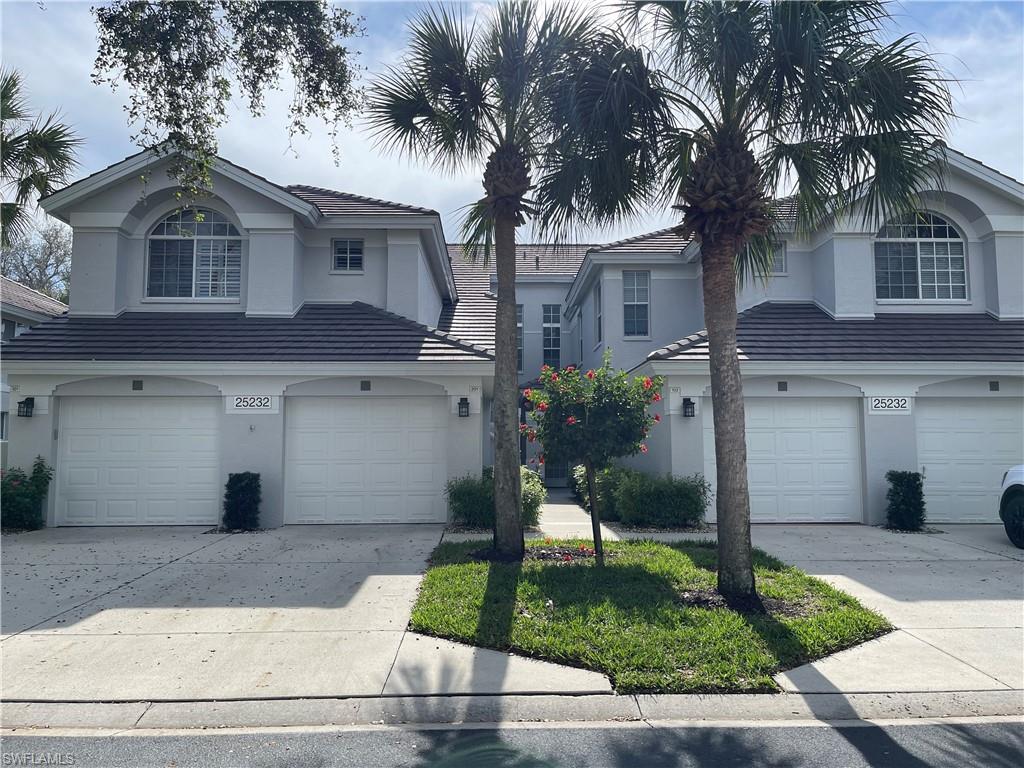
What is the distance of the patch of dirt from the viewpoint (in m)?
6.68

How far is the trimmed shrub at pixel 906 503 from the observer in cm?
1212

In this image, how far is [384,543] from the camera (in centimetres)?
1066

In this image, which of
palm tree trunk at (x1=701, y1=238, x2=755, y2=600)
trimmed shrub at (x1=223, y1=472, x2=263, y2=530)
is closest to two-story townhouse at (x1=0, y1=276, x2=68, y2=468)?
trimmed shrub at (x1=223, y1=472, x2=263, y2=530)

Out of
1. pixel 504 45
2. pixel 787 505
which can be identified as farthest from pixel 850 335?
pixel 504 45

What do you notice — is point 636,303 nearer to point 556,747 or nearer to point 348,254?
point 348,254

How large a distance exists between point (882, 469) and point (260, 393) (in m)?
12.0

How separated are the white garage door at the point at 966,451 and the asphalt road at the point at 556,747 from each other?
9757 millimetres

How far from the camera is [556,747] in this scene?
430cm

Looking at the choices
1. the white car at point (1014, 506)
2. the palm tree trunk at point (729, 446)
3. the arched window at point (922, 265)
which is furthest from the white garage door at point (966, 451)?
the palm tree trunk at point (729, 446)

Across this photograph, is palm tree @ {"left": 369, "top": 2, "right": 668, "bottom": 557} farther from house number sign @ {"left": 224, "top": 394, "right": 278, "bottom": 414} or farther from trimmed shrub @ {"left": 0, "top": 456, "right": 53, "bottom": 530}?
trimmed shrub @ {"left": 0, "top": 456, "right": 53, "bottom": 530}

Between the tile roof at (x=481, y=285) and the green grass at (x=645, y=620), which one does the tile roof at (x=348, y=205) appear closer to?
the tile roof at (x=481, y=285)

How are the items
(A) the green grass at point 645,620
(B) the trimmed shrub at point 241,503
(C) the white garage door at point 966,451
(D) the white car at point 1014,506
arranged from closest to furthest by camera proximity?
(A) the green grass at point 645,620
(D) the white car at point 1014,506
(B) the trimmed shrub at point 241,503
(C) the white garage door at point 966,451

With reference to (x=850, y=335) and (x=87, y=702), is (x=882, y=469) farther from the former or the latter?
(x=87, y=702)

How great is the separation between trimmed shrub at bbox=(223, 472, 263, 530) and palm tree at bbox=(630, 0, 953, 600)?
8.46 metres
